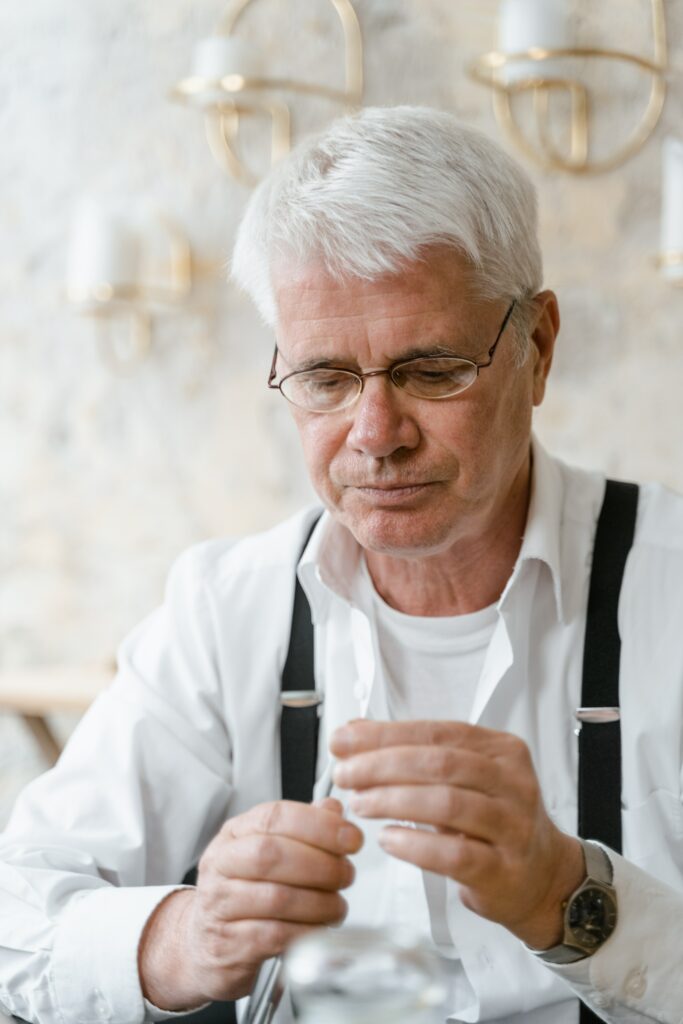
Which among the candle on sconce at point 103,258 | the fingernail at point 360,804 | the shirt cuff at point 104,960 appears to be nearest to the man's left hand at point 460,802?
the fingernail at point 360,804

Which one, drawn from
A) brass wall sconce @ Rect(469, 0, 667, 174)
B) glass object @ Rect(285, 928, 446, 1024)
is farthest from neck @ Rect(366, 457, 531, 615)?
brass wall sconce @ Rect(469, 0, 667, 174)

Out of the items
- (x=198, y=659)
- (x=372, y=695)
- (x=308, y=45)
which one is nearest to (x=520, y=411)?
(x=372, y=695)

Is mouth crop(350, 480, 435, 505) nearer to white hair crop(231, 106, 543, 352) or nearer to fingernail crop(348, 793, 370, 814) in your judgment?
white hair crop(231, 106, 543, 352)

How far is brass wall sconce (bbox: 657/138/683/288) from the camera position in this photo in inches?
89.1

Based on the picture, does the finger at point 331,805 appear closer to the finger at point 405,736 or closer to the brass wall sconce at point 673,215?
the finger at point 405,736

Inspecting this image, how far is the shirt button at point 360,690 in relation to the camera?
1452 millimetres

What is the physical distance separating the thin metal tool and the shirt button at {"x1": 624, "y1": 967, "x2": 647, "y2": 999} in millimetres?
323

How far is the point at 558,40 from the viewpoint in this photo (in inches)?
89.4

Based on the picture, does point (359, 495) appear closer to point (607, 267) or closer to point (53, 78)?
point (607, 267)

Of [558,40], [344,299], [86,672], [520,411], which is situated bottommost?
[86,672]

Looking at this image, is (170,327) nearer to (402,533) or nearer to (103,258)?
(103,258)

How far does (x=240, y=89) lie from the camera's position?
248 cm

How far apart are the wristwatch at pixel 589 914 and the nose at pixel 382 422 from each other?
1.51 ft

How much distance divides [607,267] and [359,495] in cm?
131
